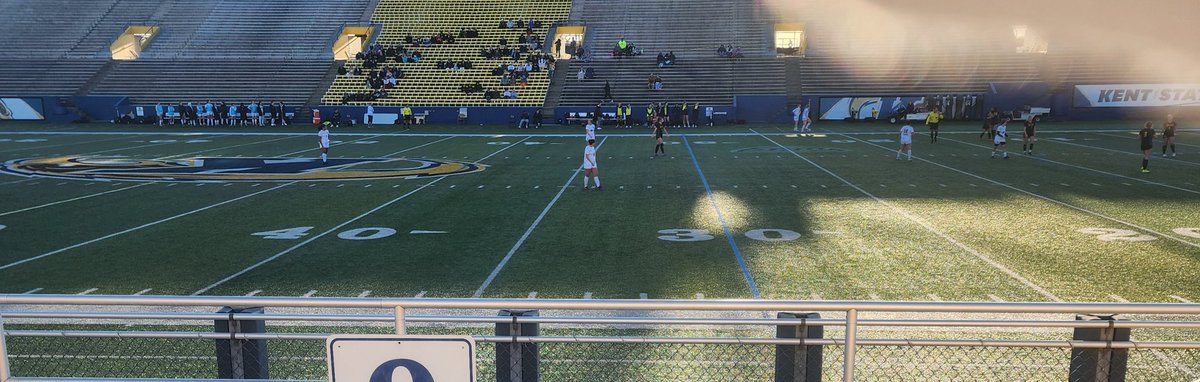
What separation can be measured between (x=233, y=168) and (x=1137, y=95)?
46.6 m

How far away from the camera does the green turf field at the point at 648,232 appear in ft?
28.8

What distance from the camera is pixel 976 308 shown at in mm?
3672

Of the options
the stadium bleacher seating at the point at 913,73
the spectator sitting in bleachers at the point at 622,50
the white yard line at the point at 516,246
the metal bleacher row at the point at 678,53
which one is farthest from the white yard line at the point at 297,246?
the spectator sitting in bleachers at the point at 622,50

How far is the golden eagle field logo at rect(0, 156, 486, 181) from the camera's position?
62.3 feet

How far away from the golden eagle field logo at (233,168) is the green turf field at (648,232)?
2.40ft

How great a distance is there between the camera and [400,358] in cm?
340

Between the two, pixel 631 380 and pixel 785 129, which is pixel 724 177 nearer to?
pixel 631 380

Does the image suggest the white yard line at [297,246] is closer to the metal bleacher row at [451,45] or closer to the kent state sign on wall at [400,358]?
the kent state sign on wall at [400,358]

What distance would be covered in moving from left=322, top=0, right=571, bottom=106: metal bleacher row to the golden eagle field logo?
23344 mm

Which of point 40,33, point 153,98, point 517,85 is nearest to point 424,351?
point 517,85

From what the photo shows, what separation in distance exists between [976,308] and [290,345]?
542cm

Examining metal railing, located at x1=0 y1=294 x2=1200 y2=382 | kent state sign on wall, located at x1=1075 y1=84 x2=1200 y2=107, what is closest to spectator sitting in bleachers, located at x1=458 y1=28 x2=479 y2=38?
kent state sign on wall, located at x1=1075 y1=84 x2=1200 y2=107

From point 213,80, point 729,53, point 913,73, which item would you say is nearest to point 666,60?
point 729,53

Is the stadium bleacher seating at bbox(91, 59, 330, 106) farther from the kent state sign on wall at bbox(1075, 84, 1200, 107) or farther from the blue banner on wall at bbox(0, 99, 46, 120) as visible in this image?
the kent state sign on wall at bbox(1075, 84, 1200, 107)
